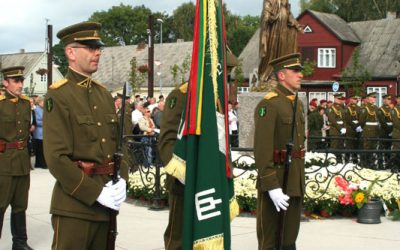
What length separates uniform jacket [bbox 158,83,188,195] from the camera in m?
4.74

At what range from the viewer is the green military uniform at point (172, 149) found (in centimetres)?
475

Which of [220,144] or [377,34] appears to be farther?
[377,34]

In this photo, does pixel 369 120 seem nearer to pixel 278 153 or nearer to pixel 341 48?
pixel 278 153

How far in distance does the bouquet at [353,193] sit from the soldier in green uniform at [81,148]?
5.33 metres

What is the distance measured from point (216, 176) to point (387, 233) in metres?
4.62

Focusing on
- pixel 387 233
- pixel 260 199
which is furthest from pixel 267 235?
pixel 387 233

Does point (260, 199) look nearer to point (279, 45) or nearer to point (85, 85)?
point (85, 85)

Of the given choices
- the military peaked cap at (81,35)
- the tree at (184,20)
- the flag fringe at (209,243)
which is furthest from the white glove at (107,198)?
the tree at (184,20)

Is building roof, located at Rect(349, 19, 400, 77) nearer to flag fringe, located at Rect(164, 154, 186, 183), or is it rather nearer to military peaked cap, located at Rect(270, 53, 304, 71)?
military peaked cap, located at Rect(270, 53, 304, 71)

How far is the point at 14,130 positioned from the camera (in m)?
7.11

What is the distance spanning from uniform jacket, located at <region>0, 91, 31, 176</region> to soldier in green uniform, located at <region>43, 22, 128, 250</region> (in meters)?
3.28

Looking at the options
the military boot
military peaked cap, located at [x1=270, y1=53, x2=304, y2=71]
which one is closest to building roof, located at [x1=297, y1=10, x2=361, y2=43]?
the military boot

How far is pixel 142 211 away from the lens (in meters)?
9.48

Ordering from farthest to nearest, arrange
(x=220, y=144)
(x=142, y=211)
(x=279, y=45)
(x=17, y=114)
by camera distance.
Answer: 1. (x=279, y=45)
2. (x=142, y=211)
3. (x=17, y=114)
4. (x=220, y=144)
